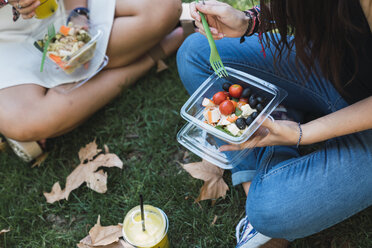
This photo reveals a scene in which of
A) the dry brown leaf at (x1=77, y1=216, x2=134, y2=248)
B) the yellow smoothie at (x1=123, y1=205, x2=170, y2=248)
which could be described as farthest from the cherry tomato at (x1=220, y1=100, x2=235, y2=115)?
the dry brown leaf at (x1=77, y1=216, x2=134, y2=248)

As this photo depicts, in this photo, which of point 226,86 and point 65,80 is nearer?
point 226,86

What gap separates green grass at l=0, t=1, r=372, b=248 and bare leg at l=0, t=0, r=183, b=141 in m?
0.12

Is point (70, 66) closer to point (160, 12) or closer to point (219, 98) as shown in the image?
point (160, 12)

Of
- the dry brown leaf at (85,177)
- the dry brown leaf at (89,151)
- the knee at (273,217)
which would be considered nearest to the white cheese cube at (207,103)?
the knee at (273,217)

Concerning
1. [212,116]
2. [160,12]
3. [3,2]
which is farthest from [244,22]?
[3,2]

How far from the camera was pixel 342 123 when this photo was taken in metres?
1.35

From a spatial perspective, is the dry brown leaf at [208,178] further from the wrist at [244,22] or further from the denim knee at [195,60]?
the wrist at [244,22]

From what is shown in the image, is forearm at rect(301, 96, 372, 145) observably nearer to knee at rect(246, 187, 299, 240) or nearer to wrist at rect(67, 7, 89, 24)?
knee at rect(246, 187, 299, 240)

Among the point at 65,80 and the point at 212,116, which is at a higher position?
the point at 212,116

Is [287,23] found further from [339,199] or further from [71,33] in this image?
[71,33]

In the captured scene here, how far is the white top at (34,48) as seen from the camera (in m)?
1.96

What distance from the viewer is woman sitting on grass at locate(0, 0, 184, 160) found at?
6.38ft

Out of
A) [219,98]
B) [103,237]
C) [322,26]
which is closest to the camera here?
[322,26]

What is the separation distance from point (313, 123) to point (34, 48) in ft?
5.08
